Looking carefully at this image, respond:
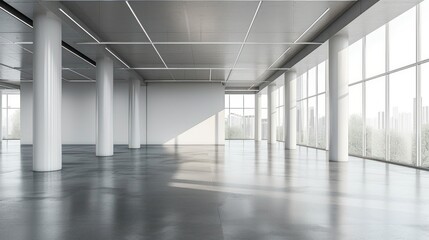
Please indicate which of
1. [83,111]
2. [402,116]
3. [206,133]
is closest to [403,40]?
[402,116]

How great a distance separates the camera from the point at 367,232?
6738 mm

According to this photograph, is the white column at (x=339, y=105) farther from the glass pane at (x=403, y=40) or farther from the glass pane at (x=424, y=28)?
the glass pane at (x=424, y=28)

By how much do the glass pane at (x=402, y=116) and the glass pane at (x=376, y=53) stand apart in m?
2.11

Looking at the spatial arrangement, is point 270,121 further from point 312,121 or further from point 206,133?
point 312,121

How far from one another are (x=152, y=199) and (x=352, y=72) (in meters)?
23.6

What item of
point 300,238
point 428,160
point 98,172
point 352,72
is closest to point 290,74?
point 352,72

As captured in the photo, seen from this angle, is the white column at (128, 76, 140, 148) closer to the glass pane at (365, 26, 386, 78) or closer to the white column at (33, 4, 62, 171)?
the white column at (33, 4, 62, 171)

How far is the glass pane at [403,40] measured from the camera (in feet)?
67.9

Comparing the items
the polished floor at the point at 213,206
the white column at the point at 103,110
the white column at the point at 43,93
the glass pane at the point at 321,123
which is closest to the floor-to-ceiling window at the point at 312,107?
the glass pane at the point at 321,123

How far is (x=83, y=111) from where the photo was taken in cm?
4256

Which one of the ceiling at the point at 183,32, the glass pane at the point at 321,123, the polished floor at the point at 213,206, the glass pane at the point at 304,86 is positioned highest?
the ceiling at the point at 183,32

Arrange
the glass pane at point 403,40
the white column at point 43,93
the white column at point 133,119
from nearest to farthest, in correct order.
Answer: the white column at point 43,93 < the glass pane at point 403,40 < the white column at point 133,119

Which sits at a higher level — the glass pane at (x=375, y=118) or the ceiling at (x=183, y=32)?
the ceiling at (x=183, y=32)

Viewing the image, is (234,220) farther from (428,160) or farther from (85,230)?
(428,160)
